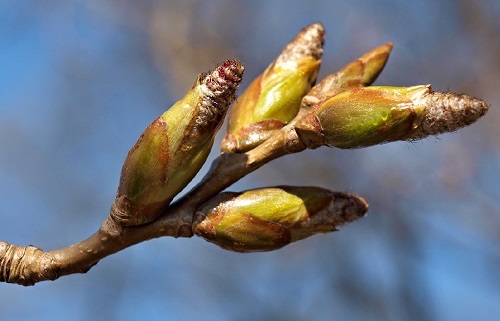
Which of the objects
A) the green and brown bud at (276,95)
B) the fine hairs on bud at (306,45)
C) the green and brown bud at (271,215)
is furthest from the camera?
the fine hairs on bud at (306,45)

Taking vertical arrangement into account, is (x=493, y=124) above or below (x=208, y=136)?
above

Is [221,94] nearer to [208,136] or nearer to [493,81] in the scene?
[208,136]

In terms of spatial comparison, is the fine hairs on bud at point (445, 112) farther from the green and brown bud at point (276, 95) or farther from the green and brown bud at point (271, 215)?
the green and brown bud at point (276, 95)

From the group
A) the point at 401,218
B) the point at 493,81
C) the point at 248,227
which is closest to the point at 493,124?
the point at 493,81

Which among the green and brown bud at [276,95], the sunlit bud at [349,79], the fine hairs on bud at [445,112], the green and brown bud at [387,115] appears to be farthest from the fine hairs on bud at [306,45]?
the fine hairs on bud at [445,112]

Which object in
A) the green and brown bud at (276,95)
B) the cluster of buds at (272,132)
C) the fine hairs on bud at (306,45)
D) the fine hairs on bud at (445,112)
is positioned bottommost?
the fine hairs on bud at (445,112)

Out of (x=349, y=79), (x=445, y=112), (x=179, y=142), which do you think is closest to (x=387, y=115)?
(x=445, y=112)

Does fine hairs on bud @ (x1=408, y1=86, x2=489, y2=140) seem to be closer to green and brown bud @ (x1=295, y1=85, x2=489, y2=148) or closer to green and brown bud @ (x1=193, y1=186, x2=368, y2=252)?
green and brown bud @ (x1=295, y1=85, x2=489, y2=148)

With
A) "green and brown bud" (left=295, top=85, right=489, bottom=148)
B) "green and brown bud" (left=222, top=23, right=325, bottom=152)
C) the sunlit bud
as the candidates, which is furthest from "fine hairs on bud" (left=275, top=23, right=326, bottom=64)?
"green and brown bud" (left=295, top=85, right=489, bottom=148)

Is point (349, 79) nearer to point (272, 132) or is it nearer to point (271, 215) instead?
point (272, 132)
